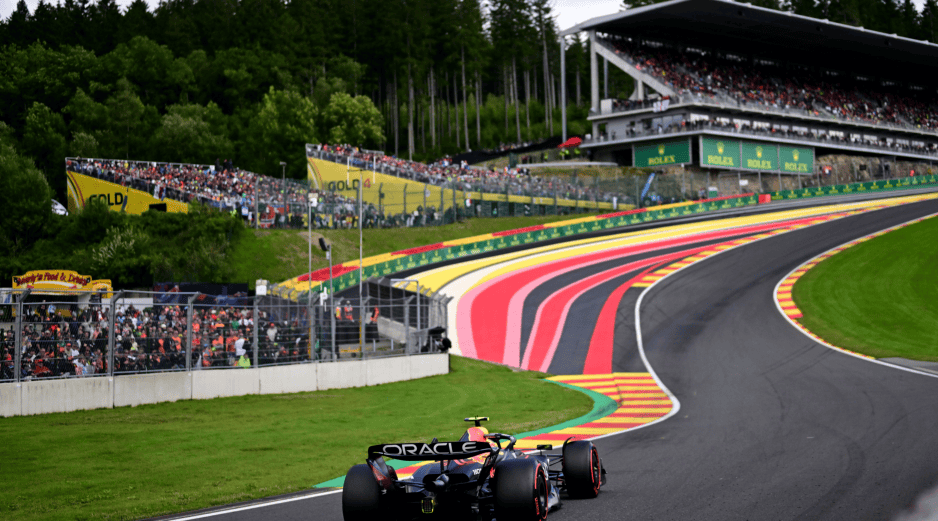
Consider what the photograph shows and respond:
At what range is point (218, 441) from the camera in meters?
12.8

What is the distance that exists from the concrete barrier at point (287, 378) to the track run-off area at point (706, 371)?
24.2ft

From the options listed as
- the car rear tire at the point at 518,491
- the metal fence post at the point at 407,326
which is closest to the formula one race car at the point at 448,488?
the car rear tire at the point at 518,491

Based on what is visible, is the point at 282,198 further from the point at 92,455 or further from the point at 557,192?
the point at 92,455

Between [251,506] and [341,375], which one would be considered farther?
[341,375]

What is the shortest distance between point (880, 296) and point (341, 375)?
→ 22.6 m

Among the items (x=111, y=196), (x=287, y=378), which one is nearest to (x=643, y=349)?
(x=287, y=378)

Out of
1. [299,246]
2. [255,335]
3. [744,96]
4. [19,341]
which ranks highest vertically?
[744,96]

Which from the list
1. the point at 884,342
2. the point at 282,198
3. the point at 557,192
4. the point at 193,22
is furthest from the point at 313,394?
the point at 193,22

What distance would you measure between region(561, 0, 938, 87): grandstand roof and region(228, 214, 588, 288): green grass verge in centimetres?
3292

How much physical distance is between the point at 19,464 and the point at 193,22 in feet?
304

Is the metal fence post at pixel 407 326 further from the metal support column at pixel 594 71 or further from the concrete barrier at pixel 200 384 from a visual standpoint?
the metal support column at pixel 594 71

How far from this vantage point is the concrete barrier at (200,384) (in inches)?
578

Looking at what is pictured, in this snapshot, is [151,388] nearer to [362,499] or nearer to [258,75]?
[362,499]

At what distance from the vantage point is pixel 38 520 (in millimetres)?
8055
